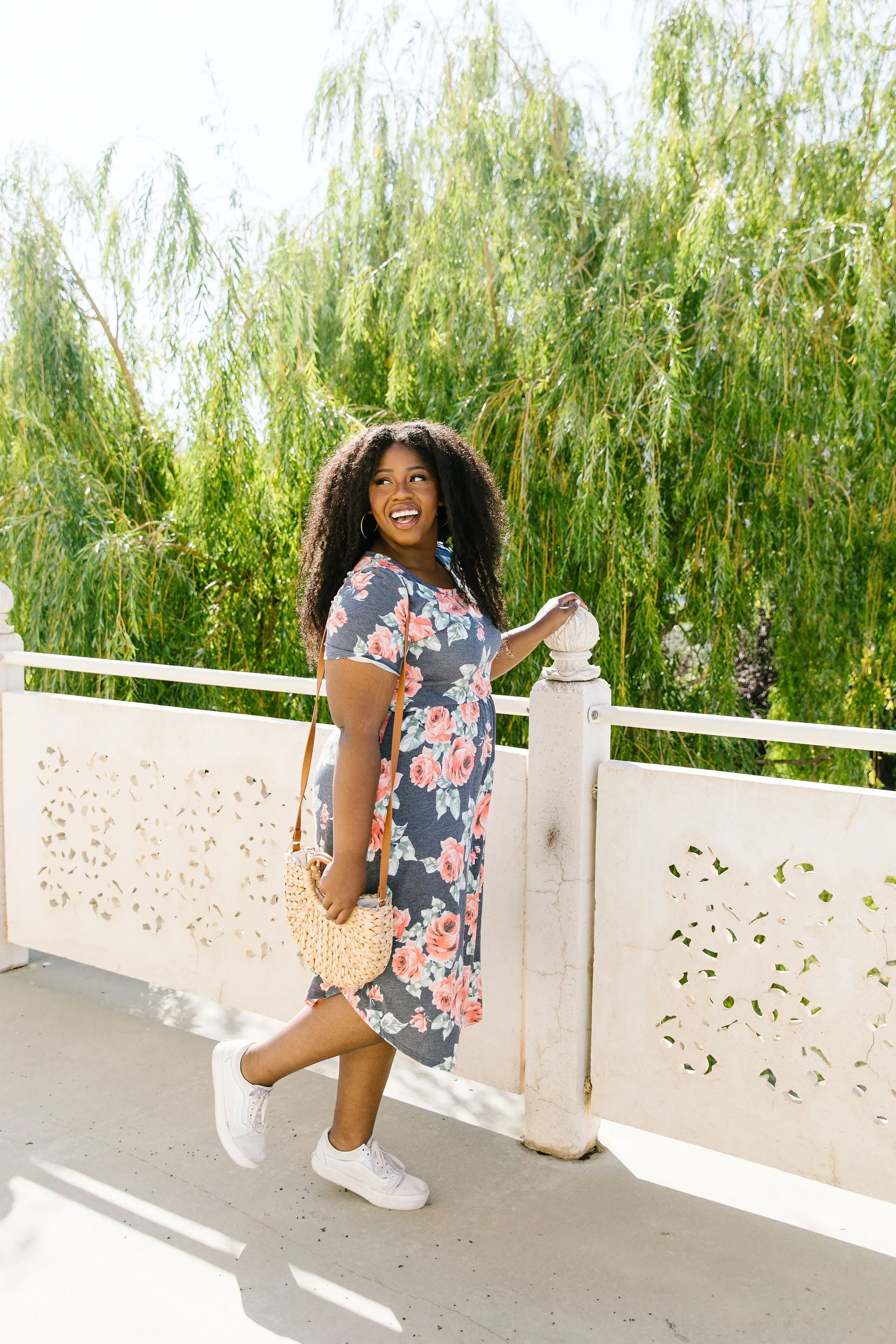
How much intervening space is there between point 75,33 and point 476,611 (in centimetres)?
512

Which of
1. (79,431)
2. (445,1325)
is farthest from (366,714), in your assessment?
(79,431)

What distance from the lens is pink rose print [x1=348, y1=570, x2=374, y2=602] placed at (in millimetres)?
1918

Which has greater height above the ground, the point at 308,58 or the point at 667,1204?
the point at 308,58

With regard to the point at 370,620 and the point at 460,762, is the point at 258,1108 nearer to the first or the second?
the point at 460,762

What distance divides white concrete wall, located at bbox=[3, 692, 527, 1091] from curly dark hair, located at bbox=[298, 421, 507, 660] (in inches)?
17.2

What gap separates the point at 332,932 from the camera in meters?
1.98

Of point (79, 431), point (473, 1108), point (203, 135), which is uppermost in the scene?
point (203, 135)

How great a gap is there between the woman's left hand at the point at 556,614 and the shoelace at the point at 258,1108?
1.00m

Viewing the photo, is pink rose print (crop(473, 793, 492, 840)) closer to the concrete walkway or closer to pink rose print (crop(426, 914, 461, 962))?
pink rose print (crop(426, 914, 461, 962))

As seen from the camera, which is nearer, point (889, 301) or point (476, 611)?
point (476, 611)

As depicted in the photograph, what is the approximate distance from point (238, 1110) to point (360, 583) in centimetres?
101

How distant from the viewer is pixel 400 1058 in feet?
9.61

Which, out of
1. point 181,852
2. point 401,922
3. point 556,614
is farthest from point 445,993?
point 181,852

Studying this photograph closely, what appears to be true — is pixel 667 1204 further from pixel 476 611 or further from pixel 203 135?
pixel 203 135
